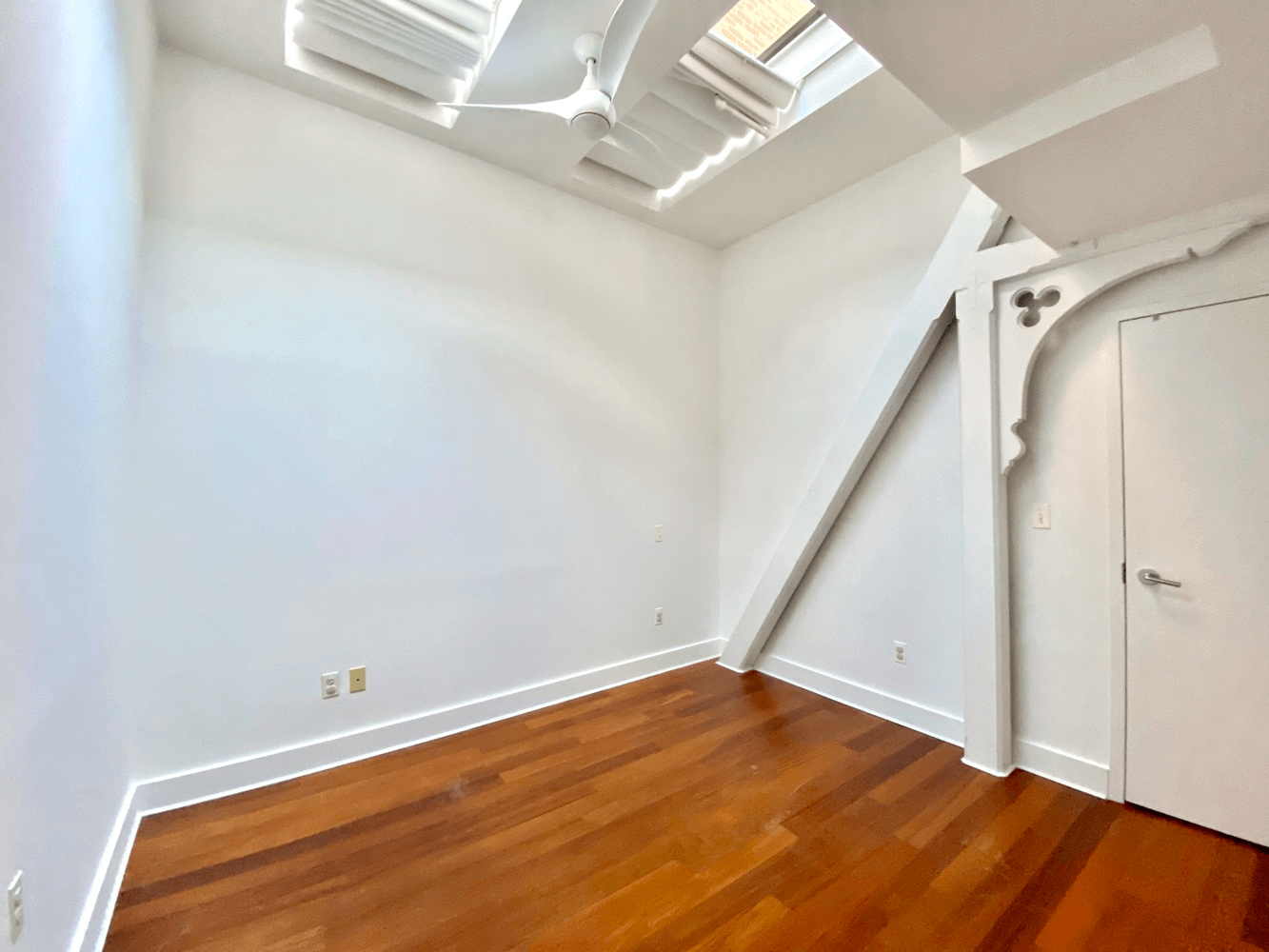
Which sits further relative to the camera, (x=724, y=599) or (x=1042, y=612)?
(x=724, y=599)

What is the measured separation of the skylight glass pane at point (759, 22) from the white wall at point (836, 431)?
40.0 inches

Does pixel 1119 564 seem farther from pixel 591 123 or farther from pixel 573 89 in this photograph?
pixel 573 89

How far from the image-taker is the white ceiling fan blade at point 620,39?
178 centimetres

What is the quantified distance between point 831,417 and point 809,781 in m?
2.00

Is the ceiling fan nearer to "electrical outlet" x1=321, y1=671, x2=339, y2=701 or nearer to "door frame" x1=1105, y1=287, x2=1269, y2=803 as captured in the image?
"door frame" x1=1105, y1=287, x2=1269, y2=803

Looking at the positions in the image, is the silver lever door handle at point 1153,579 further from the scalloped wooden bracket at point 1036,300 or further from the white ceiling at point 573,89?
the white ceiling at point 573,89

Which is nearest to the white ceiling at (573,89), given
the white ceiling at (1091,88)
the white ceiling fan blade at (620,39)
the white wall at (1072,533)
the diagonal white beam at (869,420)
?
the white ceiling fan blade at (620,39)

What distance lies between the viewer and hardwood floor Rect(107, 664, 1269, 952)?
63.3 inches

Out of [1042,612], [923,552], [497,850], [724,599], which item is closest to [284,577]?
[497,850]

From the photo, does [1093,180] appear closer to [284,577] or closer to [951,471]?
[951,471]

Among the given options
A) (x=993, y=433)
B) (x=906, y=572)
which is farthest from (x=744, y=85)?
(x=906, y=572)

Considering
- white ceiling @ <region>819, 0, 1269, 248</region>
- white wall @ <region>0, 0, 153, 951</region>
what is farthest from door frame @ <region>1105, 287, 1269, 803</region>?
white wall @ <region>0, 0, 153, 951</region>

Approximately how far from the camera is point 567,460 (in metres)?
3.32

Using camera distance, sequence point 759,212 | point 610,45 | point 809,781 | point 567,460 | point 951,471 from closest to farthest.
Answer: point 610,45 → point 809,781 → point 951,471 → point 567,460 → point 759,212
